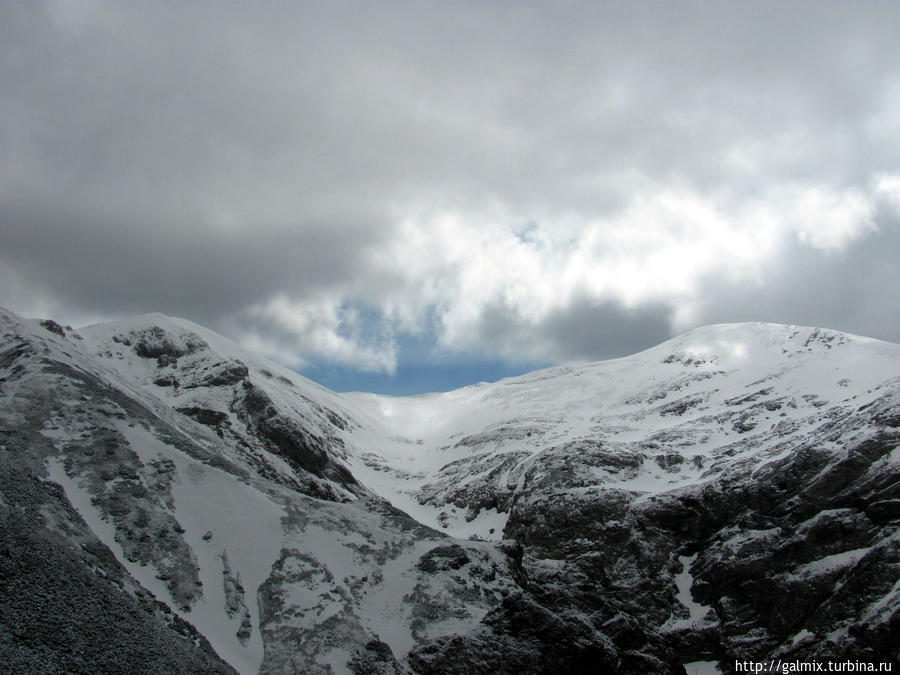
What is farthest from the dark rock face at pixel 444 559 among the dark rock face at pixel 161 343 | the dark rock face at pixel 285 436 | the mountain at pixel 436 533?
the dark rock face at pixel 161 343

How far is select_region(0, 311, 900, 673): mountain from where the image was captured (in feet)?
137

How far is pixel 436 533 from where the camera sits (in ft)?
198

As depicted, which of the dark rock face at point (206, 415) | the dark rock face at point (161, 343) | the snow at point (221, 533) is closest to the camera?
the snow at point (221, 533)

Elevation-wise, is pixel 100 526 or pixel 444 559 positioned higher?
pixel 100 526

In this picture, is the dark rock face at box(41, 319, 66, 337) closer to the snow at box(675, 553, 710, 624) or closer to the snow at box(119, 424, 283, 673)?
the snow at box(119, 424, 283, 673)

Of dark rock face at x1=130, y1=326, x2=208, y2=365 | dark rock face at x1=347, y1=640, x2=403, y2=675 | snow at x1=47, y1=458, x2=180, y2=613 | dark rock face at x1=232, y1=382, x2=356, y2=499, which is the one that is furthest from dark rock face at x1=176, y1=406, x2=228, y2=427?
dark rock face at x1=347, y1=640, x2=403, y2=675

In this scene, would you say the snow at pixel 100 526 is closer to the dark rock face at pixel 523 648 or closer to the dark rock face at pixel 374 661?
the dark rock face at pixel 374 661

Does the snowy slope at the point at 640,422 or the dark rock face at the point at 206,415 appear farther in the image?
the dark rock face at the point at 206,415

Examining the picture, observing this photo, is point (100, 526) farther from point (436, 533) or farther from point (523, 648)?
point (523, 648)

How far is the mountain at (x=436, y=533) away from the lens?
137ft

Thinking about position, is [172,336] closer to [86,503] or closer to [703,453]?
[86,503]

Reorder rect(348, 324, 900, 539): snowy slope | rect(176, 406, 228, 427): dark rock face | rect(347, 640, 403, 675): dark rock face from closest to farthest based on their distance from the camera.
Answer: rect(347, 640, 403, 675): dark rock face, rect(348, 324, 900, 539): snowy slope, rect(176, 406, 228, 427): dark rock face

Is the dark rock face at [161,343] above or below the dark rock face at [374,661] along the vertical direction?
above

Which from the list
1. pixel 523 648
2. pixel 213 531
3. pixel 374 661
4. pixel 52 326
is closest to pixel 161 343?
pixel 52 326
